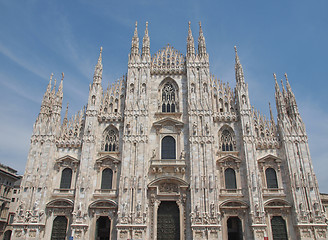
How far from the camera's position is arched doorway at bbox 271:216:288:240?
25.6 metres

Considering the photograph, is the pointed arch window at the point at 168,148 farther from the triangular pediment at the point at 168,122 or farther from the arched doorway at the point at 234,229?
the arched doorway at the point at 234,229

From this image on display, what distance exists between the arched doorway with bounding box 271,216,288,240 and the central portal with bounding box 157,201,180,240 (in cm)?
869

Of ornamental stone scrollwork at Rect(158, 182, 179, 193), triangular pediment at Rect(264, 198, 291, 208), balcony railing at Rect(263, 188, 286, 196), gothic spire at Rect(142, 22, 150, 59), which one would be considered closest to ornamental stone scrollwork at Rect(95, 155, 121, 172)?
ornamental stone scrollwork at Rect(158, 182, 179, 193)

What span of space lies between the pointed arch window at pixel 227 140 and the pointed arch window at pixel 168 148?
5050 mm

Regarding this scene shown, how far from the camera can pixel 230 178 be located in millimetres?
27922

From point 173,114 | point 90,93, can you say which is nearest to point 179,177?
point 173,114

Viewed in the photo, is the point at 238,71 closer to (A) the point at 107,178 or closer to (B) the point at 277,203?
(B) the point at 277,203

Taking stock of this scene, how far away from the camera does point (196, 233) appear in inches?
985

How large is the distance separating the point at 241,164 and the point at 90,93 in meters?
17.5

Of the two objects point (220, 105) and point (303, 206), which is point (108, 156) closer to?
point (220, 105)

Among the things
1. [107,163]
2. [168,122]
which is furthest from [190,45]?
[107,163]

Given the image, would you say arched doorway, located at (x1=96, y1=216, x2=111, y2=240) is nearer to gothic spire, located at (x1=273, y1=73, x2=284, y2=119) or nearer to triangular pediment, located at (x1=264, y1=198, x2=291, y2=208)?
triangular pediment, located at (x1=264, y1=198, x2=291, y2=208)

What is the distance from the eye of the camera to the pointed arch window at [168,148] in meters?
28.9

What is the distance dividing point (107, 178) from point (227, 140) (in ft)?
42.2
